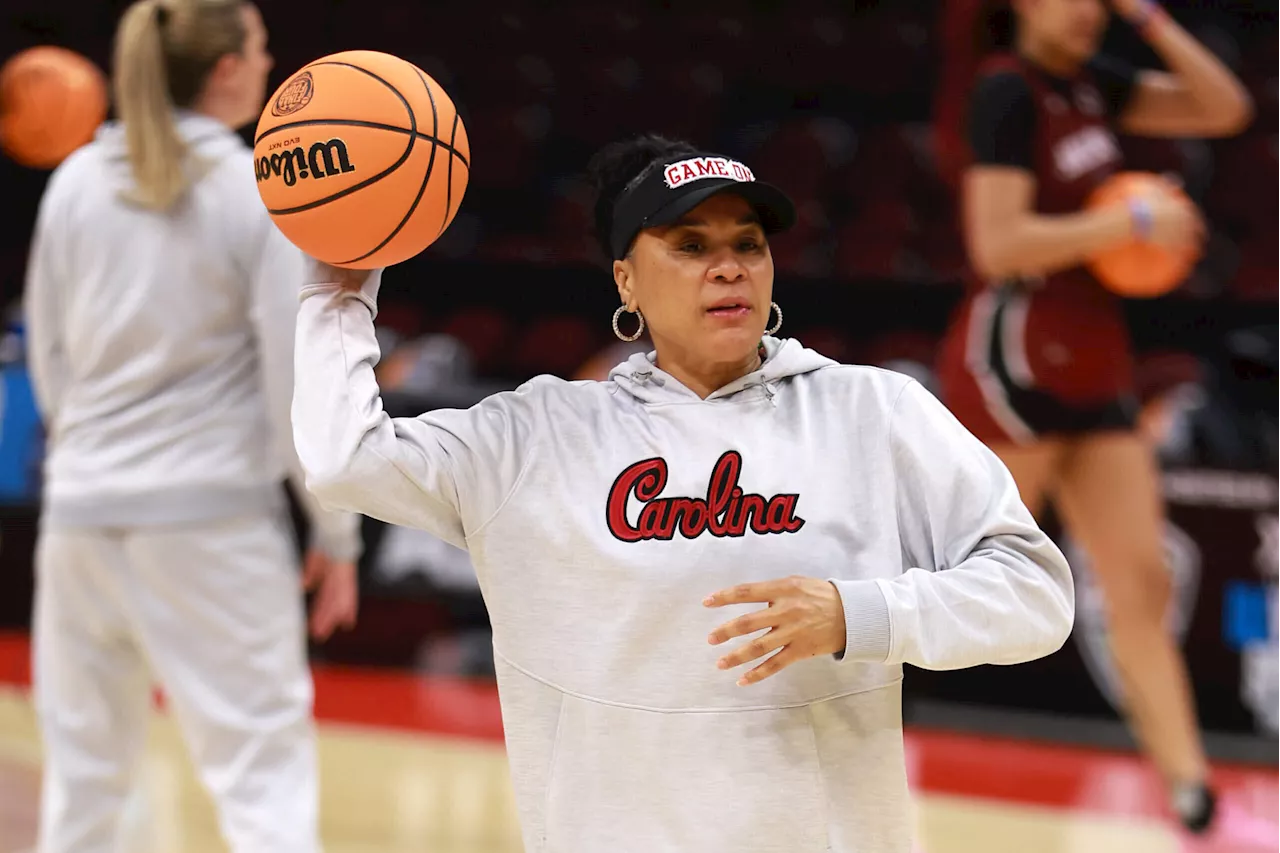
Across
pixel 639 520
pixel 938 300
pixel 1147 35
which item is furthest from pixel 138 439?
pixel 938 300

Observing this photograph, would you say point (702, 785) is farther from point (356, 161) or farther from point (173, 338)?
point (173, 338)

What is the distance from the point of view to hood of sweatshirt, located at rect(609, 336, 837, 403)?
83.4 inches

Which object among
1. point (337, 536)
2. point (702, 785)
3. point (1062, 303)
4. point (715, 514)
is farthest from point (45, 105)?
point (702, 785)

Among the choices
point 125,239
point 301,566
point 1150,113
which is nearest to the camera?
point 125,239

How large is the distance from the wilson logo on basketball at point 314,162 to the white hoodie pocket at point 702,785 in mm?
802

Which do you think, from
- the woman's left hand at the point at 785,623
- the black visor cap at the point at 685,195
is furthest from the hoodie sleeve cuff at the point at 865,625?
the black visor cap at the point at 685,195

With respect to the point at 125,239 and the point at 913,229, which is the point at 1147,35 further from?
the point at 125,239

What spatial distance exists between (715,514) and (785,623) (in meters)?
0.24

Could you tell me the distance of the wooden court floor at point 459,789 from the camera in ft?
14.4

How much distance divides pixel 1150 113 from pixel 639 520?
3750 millimetres

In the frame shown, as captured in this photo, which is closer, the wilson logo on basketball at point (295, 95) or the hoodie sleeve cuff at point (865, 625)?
the hoodie sleeve cuff at point (865, 625)

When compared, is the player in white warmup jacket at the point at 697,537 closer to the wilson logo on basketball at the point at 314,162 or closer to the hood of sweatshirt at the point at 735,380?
the hood of sweatshirt at the point at 735,380

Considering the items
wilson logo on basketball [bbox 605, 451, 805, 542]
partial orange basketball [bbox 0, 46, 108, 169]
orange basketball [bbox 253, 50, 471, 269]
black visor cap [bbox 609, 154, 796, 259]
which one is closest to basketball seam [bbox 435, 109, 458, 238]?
orange basketball [bbox 253, 50, 471, 269]

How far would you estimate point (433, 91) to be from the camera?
2.20 m
